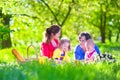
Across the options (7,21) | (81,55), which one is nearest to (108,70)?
(81,55)

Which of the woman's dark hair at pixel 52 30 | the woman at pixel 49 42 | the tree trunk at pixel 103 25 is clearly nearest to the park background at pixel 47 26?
the tree trunk at pixel 103 25

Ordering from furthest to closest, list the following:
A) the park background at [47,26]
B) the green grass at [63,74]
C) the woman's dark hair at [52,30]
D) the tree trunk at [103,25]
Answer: the tree trunk at [103,25], the woman's dark hair at [52,30], the park background at [47,26], the green grass at [63,74]

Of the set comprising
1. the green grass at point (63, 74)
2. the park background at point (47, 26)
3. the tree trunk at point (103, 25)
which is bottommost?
the tree trunk at point (103, 25)

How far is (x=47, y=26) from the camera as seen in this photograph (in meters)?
40.2

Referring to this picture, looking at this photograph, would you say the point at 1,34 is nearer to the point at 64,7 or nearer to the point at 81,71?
the point at 81,71

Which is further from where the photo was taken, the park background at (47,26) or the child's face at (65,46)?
the child's face at (65,46)

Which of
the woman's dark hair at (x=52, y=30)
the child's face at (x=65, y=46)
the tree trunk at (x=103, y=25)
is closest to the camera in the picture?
the child's face at (x=65, y=46)

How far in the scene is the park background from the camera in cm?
529

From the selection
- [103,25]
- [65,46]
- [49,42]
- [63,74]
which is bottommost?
[103,25]

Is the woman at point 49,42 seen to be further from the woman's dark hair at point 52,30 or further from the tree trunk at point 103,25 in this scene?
the tree trunk at point 103,25

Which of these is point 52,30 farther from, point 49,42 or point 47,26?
point 47,26

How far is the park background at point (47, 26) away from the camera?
5286 millimetres

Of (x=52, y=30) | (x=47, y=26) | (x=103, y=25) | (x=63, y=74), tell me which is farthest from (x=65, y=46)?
(x=103, y=25)

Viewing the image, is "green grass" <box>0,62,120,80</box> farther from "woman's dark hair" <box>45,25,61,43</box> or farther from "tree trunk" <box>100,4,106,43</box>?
"tree trunk" <box>100,4,106,43</box>
